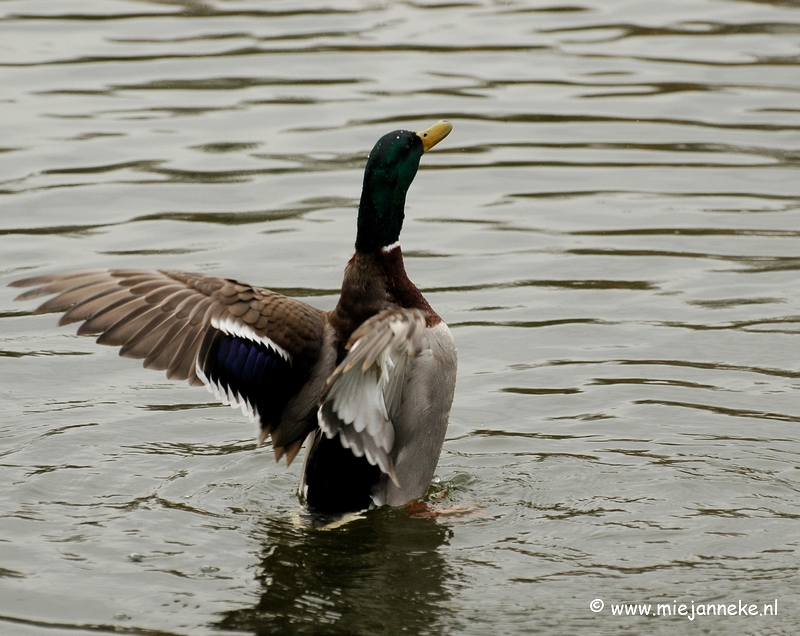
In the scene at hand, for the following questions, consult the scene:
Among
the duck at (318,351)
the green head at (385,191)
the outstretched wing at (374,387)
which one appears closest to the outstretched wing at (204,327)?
the duck at (318,351)

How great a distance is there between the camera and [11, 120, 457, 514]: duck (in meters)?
5.42

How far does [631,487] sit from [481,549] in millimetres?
840

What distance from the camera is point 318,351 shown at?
5.70 metres

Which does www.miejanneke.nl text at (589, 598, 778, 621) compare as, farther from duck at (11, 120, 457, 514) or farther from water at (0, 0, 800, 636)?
duck at (11, 120, 457, 514)

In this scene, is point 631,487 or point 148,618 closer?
point 148,618

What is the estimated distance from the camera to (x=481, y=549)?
554 cm

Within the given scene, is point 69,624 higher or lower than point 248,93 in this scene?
lower

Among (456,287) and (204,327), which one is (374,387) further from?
(456,287)

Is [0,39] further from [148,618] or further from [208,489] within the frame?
[148,618]

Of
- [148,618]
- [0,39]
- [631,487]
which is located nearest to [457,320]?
[631,487]

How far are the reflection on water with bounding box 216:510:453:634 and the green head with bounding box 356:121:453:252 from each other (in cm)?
115

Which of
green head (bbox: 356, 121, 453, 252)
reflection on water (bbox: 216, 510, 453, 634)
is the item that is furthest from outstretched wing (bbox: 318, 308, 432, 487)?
green head (bbox: 356, 121, 453, 252)

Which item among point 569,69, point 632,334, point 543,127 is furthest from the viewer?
point 569,69

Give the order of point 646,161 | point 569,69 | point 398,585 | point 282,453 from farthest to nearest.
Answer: point 569,69 < point 646,161 < point 282,453 < point 398,585
